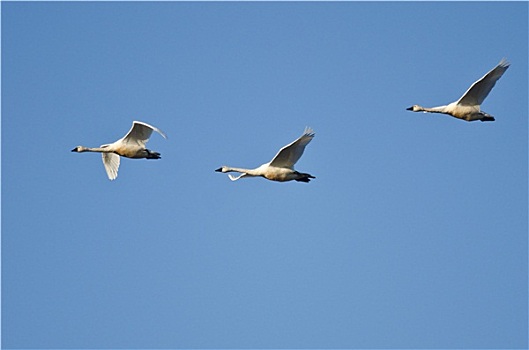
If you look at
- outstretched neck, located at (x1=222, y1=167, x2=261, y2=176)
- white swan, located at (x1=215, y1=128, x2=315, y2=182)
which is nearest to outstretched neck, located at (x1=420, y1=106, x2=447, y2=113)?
white swan, located at (x1=215, y1=128, x2=315, y2=182)

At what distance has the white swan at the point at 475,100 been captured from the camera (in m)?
56.0

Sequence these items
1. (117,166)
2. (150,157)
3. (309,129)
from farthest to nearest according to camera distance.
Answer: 1. (117,166)
2. (150,157)
3. (309,129)

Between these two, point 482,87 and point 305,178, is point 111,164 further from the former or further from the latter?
point 482,87

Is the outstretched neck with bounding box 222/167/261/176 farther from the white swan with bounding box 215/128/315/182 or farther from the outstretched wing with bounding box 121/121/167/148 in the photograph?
the outstretched wing with bounding box 121/121/167/148

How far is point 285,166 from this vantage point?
5547 centimetres

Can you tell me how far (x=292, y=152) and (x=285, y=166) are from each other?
1.09 metres

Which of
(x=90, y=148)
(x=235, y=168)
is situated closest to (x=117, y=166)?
(x=90, y=148)

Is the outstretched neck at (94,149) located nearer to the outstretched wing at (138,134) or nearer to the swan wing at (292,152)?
the outstretched wing at (138,134)

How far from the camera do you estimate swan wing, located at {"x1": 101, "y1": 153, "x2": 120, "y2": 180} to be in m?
61.4

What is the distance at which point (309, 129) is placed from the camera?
53.1m

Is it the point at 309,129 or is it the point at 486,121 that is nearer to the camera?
the point at 309,129

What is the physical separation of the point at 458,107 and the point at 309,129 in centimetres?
751

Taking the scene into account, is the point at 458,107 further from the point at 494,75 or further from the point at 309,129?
the point at 309,129

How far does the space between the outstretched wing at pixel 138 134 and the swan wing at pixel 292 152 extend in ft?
16.5
